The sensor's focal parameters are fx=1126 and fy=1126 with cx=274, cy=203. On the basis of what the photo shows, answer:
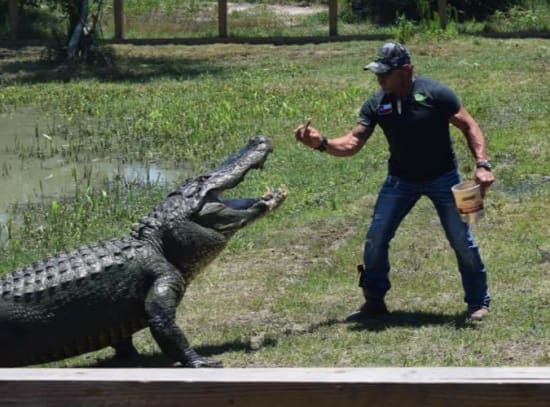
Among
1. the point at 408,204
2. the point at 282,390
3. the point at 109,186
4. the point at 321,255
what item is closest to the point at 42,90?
the point at 109,186

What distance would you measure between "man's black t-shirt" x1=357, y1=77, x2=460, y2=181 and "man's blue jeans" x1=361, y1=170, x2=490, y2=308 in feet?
0.24

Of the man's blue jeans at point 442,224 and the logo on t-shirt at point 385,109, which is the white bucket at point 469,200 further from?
the logo on t-shirt at point 385,109

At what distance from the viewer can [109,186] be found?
37.3 ft

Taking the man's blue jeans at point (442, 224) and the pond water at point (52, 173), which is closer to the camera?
the man's blue jeans at point (442, 224)

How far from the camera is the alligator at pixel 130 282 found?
19.0 feet

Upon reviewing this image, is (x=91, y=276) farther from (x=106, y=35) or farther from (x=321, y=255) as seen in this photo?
(x=106, y=35)

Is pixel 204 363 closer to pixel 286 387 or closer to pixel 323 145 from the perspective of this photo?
pixel 323 145

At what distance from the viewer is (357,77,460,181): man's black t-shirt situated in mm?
6344

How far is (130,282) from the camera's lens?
594 cm

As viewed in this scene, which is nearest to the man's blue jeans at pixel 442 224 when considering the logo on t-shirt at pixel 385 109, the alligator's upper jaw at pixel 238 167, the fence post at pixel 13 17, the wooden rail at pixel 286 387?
the logo on t-shirt at pixel 385 109

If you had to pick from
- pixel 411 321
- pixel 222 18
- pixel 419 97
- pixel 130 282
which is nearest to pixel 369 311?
pixel 411 321

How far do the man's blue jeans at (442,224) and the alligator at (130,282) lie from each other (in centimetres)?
70

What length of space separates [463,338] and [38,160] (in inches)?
304

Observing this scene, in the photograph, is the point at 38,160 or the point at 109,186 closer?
the point at 109,186
